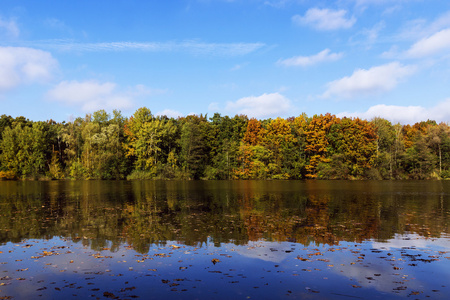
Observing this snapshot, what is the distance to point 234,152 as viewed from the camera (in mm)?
101875

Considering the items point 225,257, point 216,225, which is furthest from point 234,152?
Result: point 225,257

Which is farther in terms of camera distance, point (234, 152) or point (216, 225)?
point (234, 152)

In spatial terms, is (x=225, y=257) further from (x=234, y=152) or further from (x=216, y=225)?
(x=234, y=152)

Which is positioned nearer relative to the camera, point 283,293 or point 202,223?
point 283,293

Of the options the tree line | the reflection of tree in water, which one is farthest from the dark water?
the tree line

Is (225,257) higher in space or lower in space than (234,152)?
lower

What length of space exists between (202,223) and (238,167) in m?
82.6

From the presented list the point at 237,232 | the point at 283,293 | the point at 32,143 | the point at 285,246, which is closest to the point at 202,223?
the point at 237,232

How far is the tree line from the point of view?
→ 95.3m

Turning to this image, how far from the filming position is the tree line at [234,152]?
95312 mm

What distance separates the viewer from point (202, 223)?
1939 cm

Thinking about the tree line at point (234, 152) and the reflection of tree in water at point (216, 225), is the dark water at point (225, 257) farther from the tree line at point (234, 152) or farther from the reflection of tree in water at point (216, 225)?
the tree line at point (234, 152)

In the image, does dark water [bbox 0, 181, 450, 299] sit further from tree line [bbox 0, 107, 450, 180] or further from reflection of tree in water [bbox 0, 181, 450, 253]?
tree line [bbox 0, 107, 450, 180]

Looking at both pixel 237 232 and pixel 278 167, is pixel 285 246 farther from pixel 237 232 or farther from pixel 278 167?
pixel 278 167
